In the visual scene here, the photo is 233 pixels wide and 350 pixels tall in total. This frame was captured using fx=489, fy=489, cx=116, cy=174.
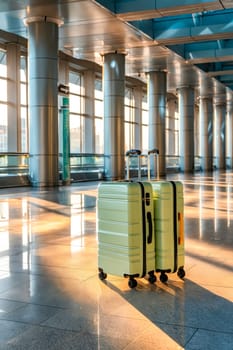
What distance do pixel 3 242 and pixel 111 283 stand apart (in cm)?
300

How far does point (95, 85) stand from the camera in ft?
136

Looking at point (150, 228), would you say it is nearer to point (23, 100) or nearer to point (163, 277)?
point (163, 277)

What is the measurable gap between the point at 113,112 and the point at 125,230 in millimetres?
23452

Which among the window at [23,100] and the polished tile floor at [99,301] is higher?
the window at [23,100]

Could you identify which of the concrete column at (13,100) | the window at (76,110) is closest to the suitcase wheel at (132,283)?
the concrete column at (13,100)

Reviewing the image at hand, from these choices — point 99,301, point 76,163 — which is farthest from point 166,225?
point 76,163

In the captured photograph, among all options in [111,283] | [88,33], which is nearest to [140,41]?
[88,33]

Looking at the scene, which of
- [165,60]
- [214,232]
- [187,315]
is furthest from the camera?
[165,60]

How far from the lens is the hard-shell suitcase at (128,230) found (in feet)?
16.1

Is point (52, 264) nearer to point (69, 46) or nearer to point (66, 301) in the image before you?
point (66, 301)

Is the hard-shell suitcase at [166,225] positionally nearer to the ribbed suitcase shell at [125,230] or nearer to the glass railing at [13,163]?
the ribbed suitcase shell at [125,230]

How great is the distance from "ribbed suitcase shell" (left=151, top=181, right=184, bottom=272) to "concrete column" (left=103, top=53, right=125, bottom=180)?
2310cm

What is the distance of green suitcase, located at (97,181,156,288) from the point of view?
4.91 metres

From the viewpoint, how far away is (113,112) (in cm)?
2803
